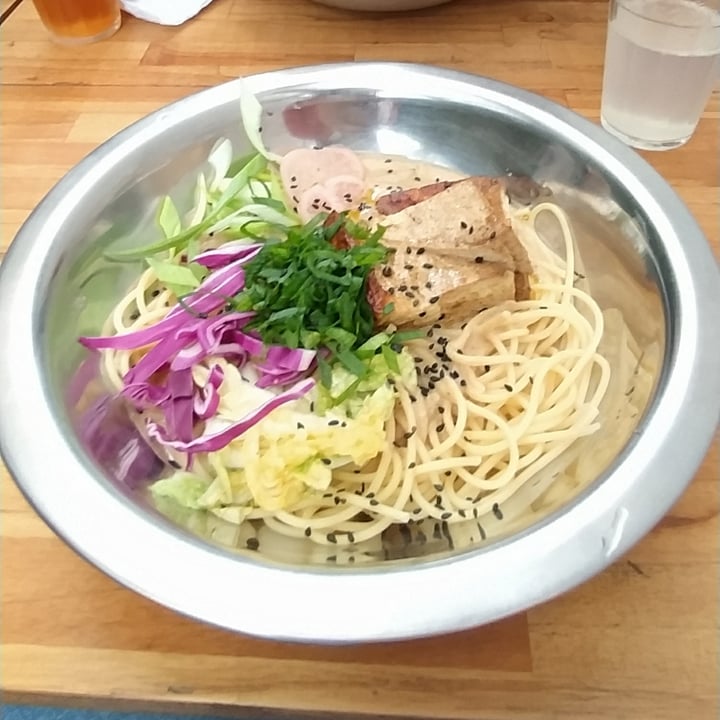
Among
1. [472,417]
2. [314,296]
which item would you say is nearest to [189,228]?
[314,296]

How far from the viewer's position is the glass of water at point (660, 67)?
124 cm

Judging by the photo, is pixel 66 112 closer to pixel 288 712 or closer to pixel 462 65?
pixel 462 65

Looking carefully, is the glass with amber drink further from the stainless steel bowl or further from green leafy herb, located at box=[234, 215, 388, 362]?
green leafy herb, located at box=[234, 215, 388, 362]

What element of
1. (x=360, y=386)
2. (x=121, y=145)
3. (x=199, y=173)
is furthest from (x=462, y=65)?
(x=360, y=386)

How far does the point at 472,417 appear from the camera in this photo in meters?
1.02

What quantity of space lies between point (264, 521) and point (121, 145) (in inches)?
22.4

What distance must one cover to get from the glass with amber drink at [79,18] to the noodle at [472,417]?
0.74m

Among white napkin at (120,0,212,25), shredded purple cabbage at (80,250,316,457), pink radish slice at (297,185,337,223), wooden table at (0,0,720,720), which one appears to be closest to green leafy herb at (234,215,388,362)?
shredded purple cabbage at (80,250,316,457)

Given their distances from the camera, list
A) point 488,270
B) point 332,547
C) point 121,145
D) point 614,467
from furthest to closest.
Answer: point 121,145 < point 488,270 < point 332,547 < point 614,467

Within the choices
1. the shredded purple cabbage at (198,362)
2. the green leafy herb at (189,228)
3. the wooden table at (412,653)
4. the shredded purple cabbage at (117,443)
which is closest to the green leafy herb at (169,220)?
the green leafy herb at (189,228)

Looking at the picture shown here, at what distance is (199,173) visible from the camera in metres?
1.22

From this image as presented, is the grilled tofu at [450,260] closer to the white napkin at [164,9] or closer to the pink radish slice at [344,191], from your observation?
the pink radish slice at [344,191]

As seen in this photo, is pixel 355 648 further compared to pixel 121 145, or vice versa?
pixel 121 145

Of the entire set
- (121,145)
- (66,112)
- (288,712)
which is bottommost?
(288,712)
